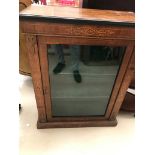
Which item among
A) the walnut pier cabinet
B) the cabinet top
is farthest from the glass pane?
the cabinet top

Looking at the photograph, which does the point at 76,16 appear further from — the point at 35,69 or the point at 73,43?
the point at 35,69

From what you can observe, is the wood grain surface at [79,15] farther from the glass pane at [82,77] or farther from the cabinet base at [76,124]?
the cabinet base at [76,124]

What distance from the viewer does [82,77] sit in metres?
1.18

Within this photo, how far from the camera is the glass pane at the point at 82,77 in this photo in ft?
3.37

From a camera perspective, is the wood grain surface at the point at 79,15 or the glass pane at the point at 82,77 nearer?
the wood grain surface at the point at 79,15

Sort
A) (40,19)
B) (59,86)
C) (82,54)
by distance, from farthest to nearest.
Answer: (59,86) < (82,54) < (40,19)

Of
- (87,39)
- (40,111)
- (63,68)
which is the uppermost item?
(87,39)

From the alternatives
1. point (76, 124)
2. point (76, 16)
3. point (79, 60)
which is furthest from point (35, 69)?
point (76, 124)

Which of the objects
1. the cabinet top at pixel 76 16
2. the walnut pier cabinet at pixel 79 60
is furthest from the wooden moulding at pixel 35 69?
the cabinet top at pixel 76 16

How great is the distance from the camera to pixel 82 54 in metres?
1.04

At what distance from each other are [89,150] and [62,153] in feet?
0.57
